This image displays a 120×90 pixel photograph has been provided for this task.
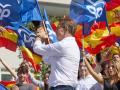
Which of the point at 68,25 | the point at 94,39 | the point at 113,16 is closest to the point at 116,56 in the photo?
the point at 68,25

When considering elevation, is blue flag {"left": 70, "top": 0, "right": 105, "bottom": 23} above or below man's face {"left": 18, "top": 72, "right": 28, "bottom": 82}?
above

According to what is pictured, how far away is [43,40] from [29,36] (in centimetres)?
405

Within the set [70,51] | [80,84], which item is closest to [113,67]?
[70,51]

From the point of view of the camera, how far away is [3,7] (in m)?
10.5

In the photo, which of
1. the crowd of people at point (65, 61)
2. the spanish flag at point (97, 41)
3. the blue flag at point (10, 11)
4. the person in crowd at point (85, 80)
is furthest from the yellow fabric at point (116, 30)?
the crowd of people at point (65, 61)

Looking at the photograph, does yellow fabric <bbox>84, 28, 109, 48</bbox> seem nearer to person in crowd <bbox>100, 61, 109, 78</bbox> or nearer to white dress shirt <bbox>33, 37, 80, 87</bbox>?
person in crowd <bbox>100, 61, 109, 78</bbox>

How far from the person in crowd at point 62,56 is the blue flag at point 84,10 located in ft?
9.38

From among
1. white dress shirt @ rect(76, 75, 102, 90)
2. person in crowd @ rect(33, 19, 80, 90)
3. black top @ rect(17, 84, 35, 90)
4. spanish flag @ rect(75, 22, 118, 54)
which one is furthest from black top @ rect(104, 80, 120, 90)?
spanish flag @ rect(75, 22, 118, 54)

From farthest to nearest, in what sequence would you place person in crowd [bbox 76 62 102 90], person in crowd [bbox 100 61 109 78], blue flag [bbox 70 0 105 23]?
blue flag [bbox 70 0 105 23], person in crowd [bbox 76 62 102 90], person in crowd [bbox 100 61 109 78]

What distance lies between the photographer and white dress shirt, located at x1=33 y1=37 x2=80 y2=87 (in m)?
7.21

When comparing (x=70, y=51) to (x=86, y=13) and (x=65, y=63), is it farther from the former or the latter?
(x=86, y=13)

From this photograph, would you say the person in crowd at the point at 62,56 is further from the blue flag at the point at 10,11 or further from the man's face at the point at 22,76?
the blue flag at the point at 10,11

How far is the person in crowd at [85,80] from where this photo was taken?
329 inches

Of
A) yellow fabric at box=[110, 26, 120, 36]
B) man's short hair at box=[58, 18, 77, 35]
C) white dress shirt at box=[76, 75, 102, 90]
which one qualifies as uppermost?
man's short hair at box=[58, 18, 77, 35]
